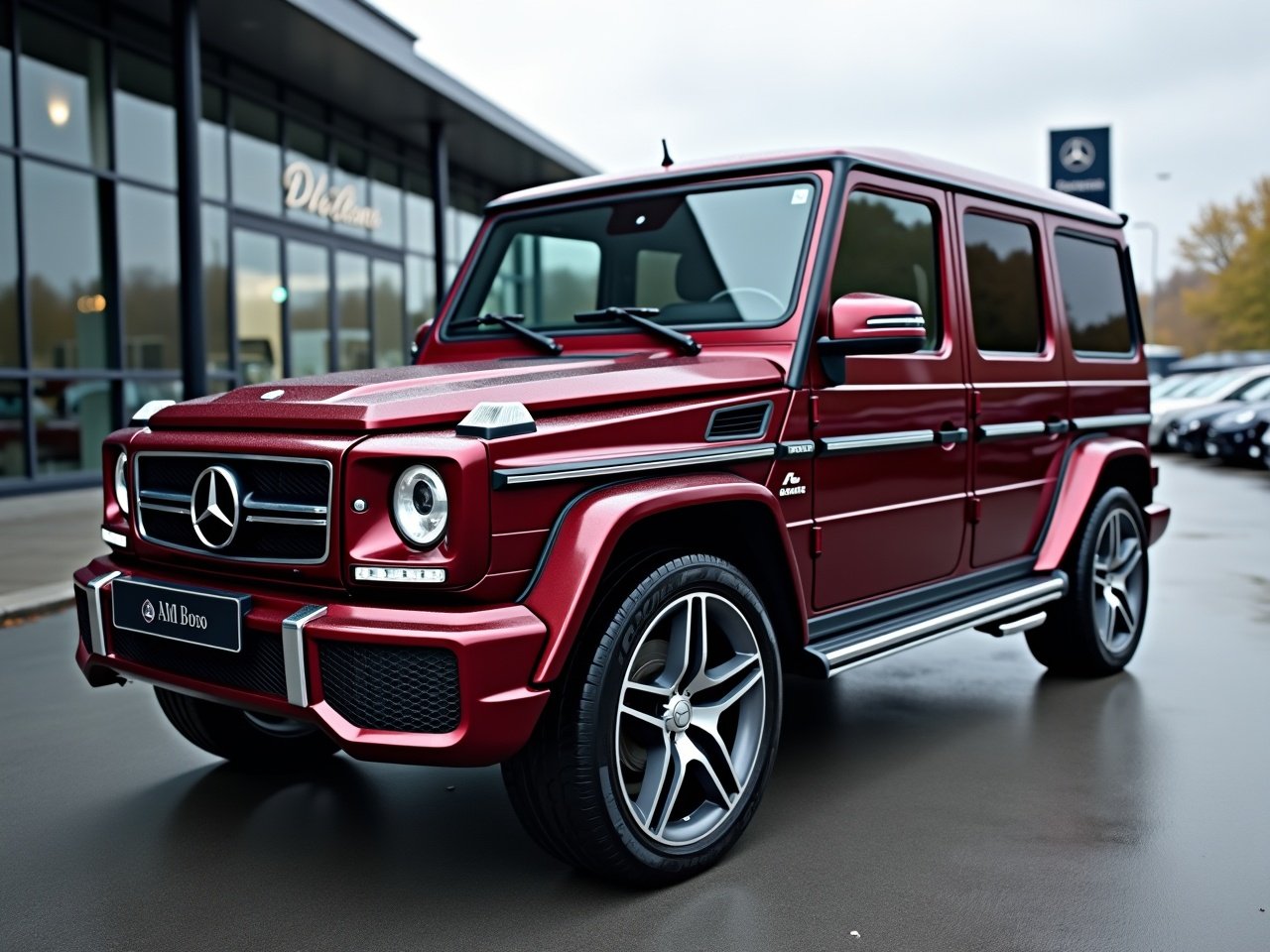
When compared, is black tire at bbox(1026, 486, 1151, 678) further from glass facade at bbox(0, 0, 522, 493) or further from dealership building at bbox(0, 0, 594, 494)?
glass facade at bbox(0, 0, 522, 493)

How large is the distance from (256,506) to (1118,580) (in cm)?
405

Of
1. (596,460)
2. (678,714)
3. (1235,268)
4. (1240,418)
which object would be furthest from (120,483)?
(1235,268)

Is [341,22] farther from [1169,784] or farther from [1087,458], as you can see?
[1169,784]

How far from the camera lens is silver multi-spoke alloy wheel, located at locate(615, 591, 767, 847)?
130 inches

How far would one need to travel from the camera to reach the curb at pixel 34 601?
7.32 metres

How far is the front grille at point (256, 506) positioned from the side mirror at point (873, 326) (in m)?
1.66

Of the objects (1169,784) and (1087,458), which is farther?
(1087,458)

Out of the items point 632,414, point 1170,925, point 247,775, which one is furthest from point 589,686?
point 247,775

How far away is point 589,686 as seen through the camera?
119 inches

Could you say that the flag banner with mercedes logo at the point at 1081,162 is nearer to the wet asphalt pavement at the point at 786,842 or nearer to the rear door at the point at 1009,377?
the rear door at the point at 1009,377

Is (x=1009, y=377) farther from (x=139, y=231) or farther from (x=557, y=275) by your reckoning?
(x=139, y=231)

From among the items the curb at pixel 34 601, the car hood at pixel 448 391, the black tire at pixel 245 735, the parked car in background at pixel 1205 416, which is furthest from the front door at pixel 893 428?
the parked car in background at pixel 1205 416

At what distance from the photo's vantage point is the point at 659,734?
3.34 m

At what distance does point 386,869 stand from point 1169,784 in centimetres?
255
